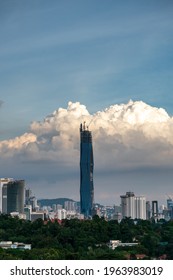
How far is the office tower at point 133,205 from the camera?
72.0ft

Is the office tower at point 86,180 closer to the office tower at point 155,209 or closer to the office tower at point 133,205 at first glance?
the office tower at point 133,205

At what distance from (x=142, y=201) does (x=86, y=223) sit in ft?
34.2

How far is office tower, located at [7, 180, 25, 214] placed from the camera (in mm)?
23163

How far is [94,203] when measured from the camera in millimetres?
21719

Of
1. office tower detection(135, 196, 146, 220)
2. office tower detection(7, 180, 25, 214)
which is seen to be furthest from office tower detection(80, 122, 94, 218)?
office tower detection(7, 180, 25, 214)

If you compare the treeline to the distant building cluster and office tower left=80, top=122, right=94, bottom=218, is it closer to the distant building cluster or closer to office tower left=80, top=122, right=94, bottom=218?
office tower left=80, top=122, right=94, bottom=218

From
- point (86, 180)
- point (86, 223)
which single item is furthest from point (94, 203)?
point (86, 223)

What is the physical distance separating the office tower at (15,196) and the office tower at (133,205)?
341cm

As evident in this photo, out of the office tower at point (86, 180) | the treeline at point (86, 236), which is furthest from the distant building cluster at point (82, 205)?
the treeline at point (86, 236)

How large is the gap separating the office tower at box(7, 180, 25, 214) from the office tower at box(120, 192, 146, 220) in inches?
134

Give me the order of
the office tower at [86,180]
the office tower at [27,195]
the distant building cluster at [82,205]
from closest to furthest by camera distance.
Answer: the office tower at [86,180], the distant building cluster at [82,205], the office tower at [27,195]

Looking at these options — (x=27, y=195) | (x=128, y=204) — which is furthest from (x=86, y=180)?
(x=128, y=204)
